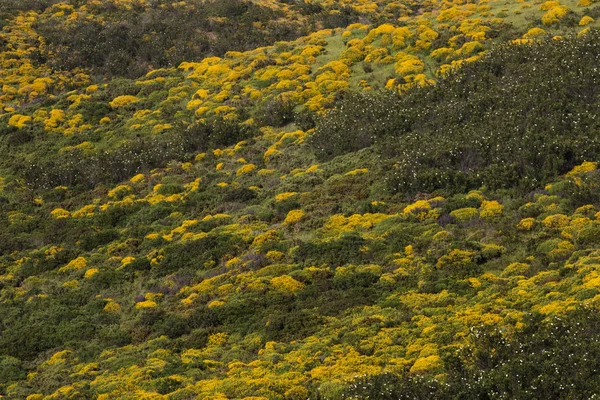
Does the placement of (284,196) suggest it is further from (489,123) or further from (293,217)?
(489,123)

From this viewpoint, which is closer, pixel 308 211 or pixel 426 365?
pixel 426 365

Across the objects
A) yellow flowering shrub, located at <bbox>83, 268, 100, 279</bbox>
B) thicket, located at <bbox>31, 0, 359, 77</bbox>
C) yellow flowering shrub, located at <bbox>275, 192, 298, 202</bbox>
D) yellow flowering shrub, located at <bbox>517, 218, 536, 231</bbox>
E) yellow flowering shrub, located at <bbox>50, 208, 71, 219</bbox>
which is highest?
thicket, located at <bbox>31, 0, 359, 77</bbox>

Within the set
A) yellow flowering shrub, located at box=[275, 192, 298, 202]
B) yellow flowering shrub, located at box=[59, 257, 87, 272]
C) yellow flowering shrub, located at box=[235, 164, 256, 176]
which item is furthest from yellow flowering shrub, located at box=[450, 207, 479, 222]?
yellow flowering shrub, located at box=[59, 257, 87, 272]

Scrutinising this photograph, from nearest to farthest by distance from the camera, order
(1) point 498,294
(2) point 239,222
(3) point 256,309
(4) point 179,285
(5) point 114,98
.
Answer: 1. (1) point 498,294
2. (3) point 256,309
3. (4) point 179,285
4. (2) point 239,222
5. (5) point 114,98

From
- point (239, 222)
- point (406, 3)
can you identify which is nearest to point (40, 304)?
point (239, 222)

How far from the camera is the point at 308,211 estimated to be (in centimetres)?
3588

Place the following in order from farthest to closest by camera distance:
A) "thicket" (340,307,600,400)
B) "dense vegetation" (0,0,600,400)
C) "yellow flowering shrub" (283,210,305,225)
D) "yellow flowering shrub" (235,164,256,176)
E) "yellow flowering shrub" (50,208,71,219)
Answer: "yellow flowering shrub" (235,164,256,176) < "yellow flowering shrub" (50,208,71,219) < "yellow flowering shrub" (283,210,305,225) < "dense vegetation" (0,0,600,400) < "thicket" (340,307,600,400)

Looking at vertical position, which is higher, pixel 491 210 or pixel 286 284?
pixel 491 210

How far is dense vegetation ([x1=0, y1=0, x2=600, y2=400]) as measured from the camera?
2217 cm

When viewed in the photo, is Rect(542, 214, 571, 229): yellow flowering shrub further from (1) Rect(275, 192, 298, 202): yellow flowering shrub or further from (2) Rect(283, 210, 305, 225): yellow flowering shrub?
(1) Rect(275, 192, 298, 202): yellow flowering shrub

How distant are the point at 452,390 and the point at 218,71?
4398 centimetres

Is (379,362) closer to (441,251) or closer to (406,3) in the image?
(441,251)

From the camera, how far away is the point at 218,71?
58.7m

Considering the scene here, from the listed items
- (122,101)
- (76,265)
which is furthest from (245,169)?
(122,101)
